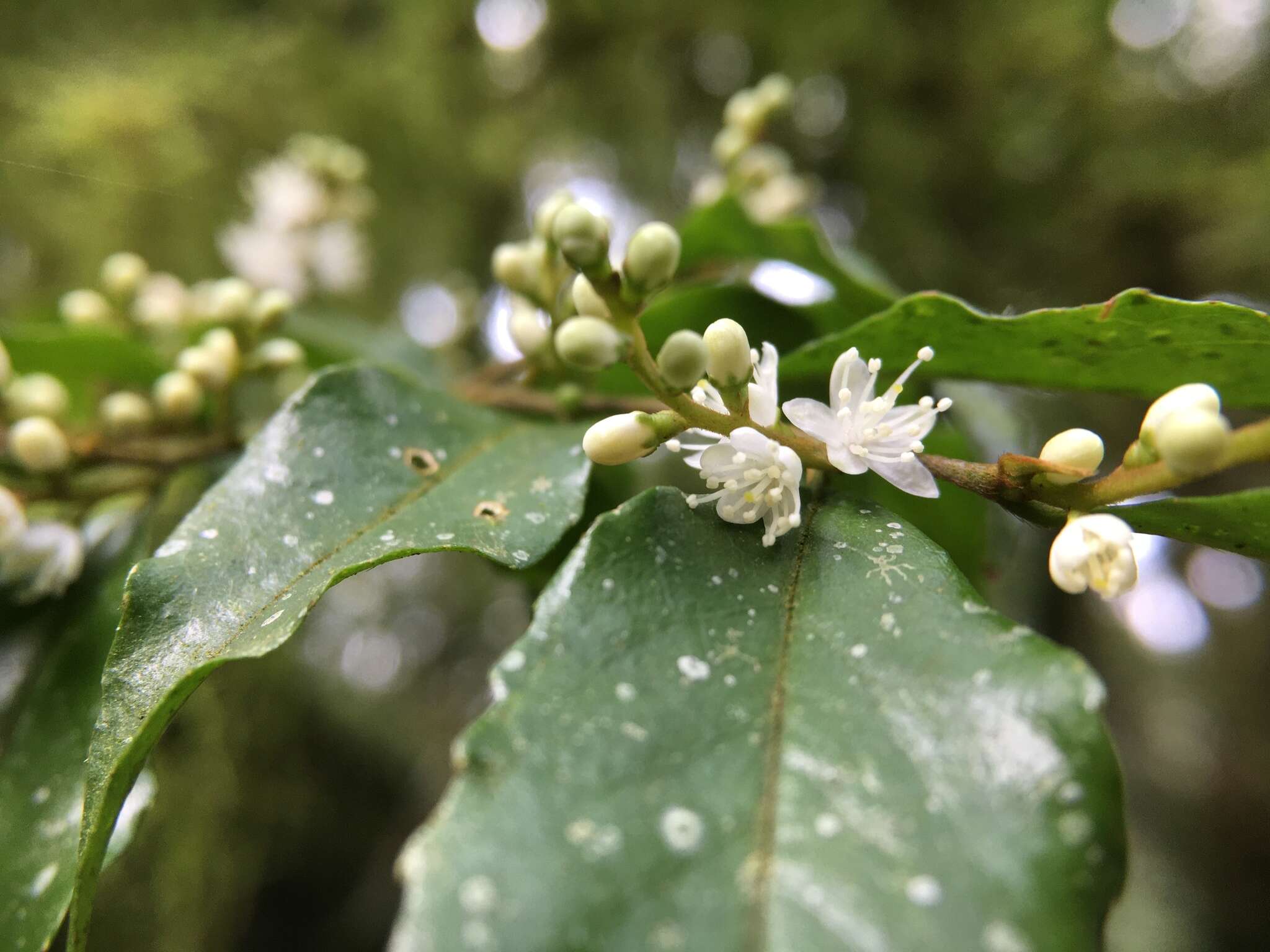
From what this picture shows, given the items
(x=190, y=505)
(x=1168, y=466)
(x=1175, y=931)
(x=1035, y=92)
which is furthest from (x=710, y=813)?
(x=1175, y=931)

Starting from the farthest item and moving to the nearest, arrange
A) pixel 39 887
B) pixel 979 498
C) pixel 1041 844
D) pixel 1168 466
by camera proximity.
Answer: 1. pixel 979 498
2. pixel 39 887
3. pixel 1168 466
4. pixel 1041 844

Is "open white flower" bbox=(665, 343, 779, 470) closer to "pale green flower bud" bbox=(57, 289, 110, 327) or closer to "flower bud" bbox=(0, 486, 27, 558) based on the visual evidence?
"flower bud" bbox=(0, 486, 27, 558)

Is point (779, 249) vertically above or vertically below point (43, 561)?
above

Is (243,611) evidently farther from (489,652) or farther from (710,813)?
(489,652)

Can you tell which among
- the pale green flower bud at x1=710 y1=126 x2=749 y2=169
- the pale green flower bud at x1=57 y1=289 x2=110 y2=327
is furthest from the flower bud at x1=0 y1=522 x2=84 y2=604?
the pale green flower bud at x1=710 y1=126 x2=749 y2=169

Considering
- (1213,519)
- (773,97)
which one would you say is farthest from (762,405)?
(773,97)

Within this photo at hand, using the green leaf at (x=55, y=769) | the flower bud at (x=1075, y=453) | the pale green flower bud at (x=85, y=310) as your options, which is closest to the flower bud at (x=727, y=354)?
the flower bud at (x=1075, y=453)

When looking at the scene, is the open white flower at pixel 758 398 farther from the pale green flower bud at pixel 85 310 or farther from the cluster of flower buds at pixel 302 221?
the cluster of flower buds at pixel 302 221

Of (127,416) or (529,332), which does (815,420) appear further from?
Answer: (127,416)
